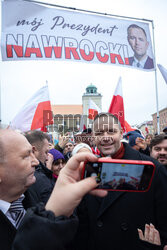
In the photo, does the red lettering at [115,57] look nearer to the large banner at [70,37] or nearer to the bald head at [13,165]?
the large banner at [70,37]

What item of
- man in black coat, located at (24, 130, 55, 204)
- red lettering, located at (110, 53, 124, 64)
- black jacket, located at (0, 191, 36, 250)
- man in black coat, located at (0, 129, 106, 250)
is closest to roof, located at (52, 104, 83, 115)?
red lettering, located at (110, 53, 124, 64)

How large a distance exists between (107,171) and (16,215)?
2.31 ft

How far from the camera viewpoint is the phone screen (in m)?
0.85

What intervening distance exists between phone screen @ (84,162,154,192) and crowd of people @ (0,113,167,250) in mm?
46

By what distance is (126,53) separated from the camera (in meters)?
6.84

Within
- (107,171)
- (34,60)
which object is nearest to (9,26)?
(34,60)

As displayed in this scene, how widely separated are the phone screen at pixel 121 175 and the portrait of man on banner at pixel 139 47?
646 centimetres

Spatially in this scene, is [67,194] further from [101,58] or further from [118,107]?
[101,58]

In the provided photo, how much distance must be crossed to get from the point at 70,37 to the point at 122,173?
6337 millimetres

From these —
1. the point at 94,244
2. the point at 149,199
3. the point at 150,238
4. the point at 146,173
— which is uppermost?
the point at 146,173

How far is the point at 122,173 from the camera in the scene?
90cm

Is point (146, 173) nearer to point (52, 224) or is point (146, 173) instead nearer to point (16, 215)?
point (52, 224)

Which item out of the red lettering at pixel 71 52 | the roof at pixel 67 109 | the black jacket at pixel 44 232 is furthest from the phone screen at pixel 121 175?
the roof at pixel 67 109

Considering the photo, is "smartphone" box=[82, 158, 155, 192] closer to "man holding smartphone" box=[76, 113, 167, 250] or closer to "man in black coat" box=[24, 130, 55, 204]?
"man holding smartphone" box=[76, 113, 167, 250]
